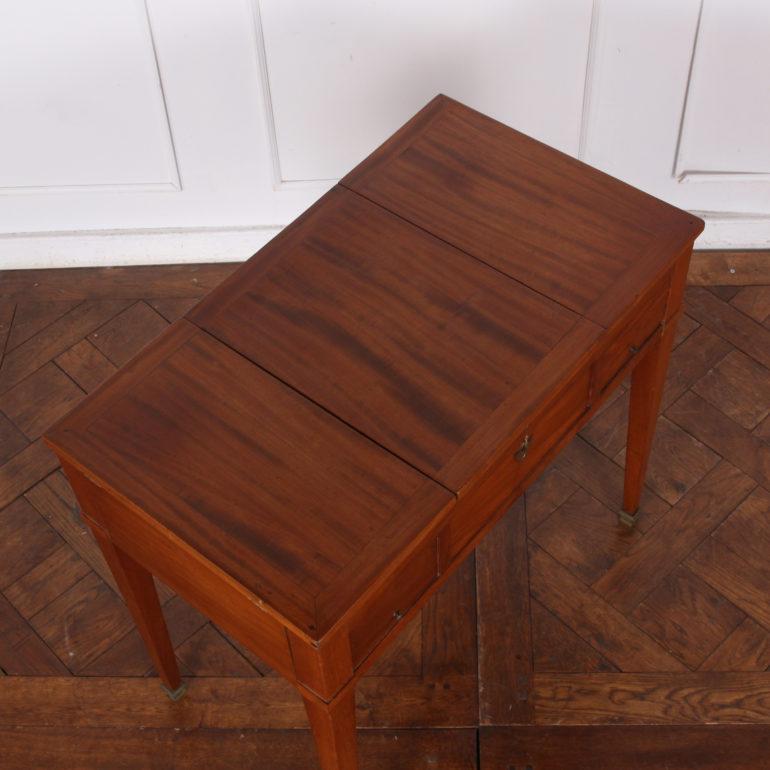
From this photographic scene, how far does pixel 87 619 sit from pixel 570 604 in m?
0.94

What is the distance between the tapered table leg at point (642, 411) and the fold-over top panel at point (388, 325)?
342 mm

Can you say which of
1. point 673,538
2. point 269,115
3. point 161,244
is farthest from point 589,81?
point 161,244

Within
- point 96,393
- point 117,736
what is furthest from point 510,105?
point 117,736

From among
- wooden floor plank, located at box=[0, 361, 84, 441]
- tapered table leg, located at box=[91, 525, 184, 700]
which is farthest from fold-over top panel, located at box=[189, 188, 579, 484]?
wooden floor plank, located at box=[0, 361, 84, 441]

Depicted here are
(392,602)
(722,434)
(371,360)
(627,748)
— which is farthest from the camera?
(722,434)

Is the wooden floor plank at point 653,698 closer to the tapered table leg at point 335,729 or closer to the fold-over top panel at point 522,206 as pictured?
the tapered table leg at point 335,729

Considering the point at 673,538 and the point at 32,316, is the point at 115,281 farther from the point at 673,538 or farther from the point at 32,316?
the point at 673,538

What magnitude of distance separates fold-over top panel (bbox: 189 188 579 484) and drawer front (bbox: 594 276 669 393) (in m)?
0.11

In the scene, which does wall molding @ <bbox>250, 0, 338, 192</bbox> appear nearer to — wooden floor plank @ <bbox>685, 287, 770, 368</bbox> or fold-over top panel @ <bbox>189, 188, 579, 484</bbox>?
fold-over top panel @ <bbox>189, 188, 579, 484</bbox>

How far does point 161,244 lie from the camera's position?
2738 mm

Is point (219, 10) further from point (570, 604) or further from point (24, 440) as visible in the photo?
point (570, 604)

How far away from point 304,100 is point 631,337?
105 centimetres

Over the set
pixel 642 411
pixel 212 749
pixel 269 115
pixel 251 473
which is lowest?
pixel 212 749

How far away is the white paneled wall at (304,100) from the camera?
91.0 inches
